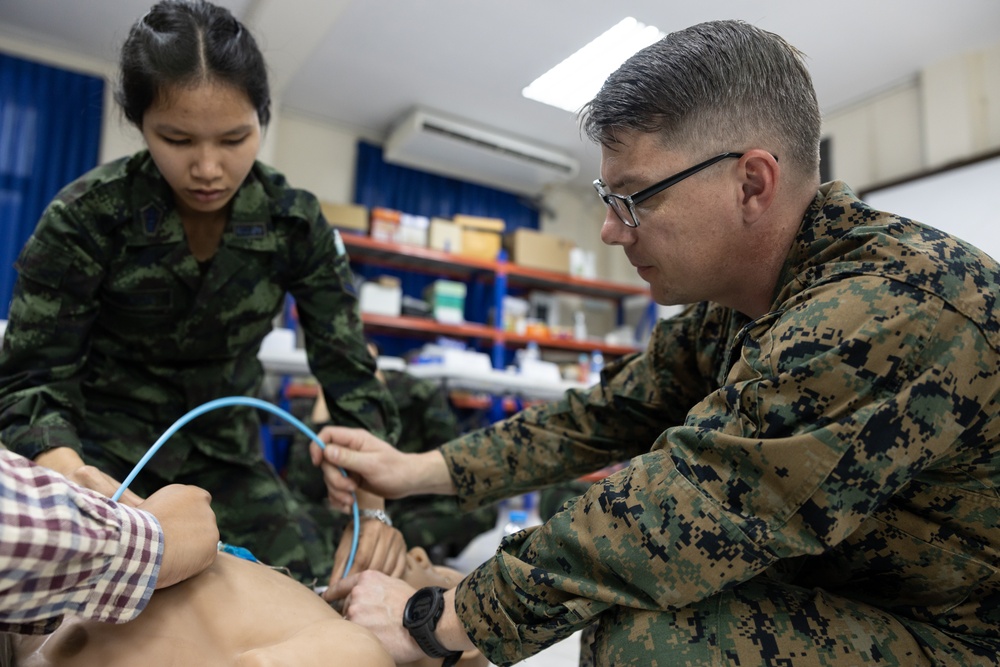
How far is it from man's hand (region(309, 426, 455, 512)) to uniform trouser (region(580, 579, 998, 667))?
0.52 m

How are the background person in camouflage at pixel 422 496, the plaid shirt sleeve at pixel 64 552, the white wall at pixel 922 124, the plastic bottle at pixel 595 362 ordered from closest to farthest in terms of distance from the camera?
1. the plaid shirt sleeve at pixel 64 552
2. the background person in camouflage at pixel 422 496
3. the white wall at pixel 922 124
4. the plastic bottle at pixel 595 362

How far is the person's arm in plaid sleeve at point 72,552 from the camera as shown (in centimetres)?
63

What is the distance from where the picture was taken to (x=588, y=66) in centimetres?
475

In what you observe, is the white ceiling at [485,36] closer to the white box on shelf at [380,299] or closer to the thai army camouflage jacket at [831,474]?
the white box on shelf at [380,299]

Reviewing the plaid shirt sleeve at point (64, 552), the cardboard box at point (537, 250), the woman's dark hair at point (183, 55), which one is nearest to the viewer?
the plaid shirt sleeve at point (64, 552)

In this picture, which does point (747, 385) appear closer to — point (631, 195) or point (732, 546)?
point (732, 546)

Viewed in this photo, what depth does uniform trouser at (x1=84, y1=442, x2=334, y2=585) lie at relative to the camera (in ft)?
5.29

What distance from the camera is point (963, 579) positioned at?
948mm

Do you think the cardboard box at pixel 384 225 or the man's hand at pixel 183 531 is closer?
the man's hand at pixel 183 531

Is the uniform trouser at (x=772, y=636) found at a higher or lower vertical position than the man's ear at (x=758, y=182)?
lower

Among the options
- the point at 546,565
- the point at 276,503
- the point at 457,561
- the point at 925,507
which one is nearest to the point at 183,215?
the point at 276,503

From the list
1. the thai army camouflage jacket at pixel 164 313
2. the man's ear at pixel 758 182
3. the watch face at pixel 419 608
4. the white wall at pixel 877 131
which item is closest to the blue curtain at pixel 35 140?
the white wall at pixel 877 131

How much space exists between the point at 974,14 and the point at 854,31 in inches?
26.8

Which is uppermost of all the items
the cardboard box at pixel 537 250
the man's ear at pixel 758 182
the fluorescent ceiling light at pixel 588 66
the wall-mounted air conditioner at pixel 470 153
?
the fluorescent ceiling light at pixel 588 66
